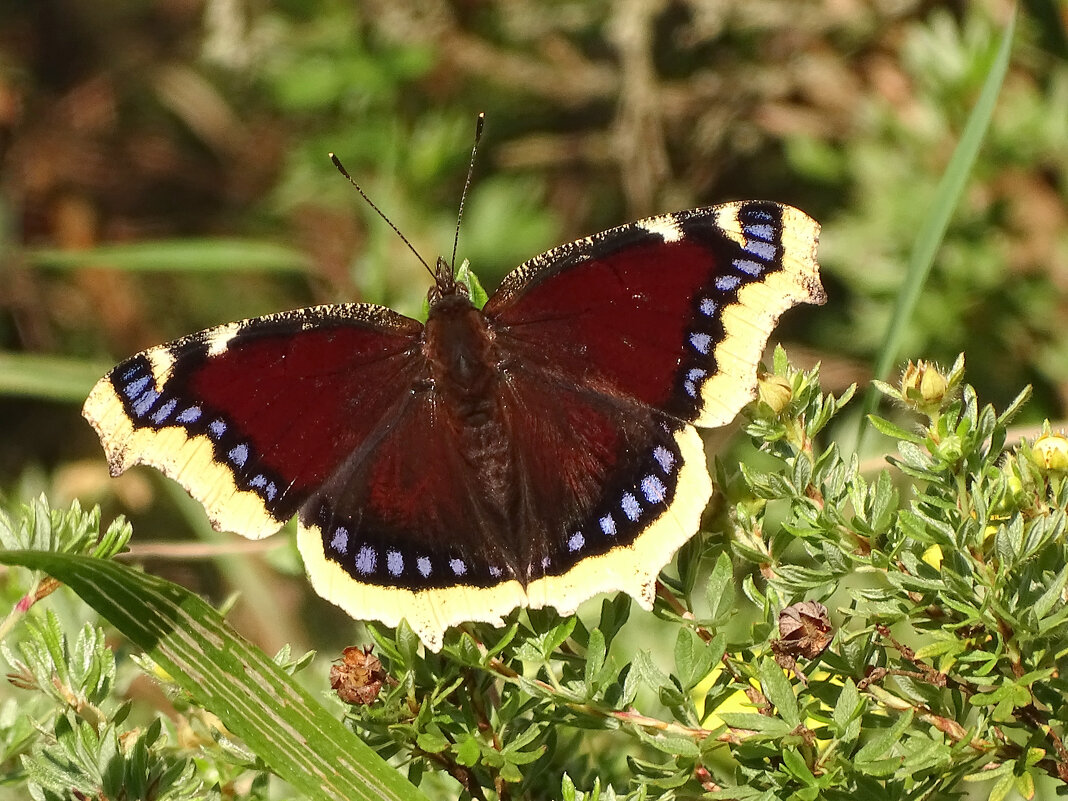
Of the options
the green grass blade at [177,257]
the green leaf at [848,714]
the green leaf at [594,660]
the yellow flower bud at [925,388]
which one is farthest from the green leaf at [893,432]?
the green grass blade at [177,257]

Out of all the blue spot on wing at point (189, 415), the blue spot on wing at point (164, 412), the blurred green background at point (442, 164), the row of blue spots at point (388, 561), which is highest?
the blue spot on wing at point (164, 412)

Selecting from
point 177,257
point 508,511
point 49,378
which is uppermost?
point 508,511

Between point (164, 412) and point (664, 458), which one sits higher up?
point (164, 412)

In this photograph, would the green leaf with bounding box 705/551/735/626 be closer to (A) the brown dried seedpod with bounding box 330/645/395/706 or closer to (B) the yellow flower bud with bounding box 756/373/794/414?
(B) the yellow flower bud with bounding box 756/373/794/414

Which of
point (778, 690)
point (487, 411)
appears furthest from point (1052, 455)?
point (487, 411)

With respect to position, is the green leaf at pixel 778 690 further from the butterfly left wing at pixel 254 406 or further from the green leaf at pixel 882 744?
the butterfly left wing at pixel 254 406

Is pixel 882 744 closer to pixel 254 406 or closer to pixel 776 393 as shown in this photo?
pixel 776 393
